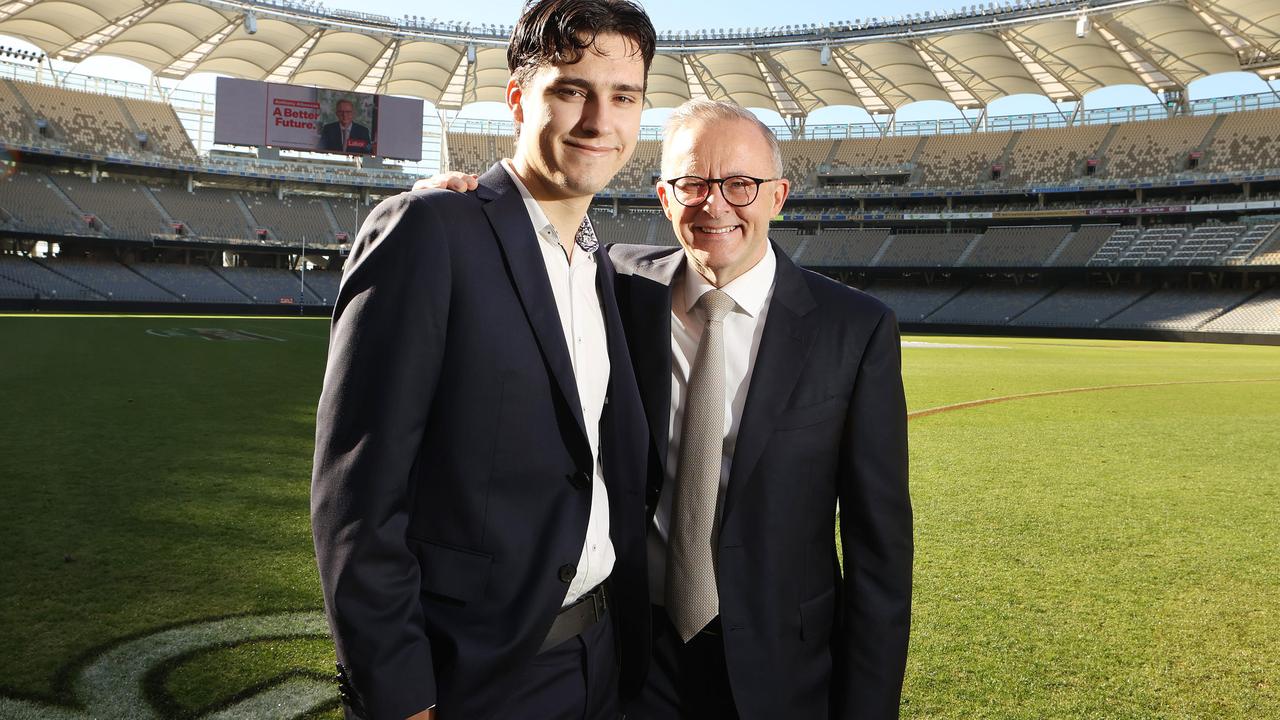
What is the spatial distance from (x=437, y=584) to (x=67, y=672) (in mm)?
2568

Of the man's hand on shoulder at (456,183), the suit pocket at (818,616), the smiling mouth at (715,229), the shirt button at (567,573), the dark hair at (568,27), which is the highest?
the dark hair at (568,27)

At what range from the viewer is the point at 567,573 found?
1921 mm

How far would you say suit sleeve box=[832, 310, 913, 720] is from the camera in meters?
2.34

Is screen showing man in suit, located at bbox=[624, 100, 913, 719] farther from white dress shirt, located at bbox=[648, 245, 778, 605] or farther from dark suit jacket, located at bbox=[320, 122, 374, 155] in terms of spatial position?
dark suit jacket, located at bbox=[320, 122, 374, 155]

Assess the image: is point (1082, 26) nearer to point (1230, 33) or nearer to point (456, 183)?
point (1230, 33)

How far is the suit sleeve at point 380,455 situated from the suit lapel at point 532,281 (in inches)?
7.4

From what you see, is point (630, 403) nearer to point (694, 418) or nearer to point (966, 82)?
point (694, 418)

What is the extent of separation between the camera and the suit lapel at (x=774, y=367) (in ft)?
7.55

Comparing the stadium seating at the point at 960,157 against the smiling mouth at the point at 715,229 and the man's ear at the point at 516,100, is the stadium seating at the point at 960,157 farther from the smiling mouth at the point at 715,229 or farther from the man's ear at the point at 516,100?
the man's ear at the point at 516,100

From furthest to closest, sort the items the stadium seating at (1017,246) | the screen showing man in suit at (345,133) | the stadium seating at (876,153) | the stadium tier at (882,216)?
the stadium seating at (876,153) < the screen showing man in suit at (345,133) < the stadium seating at (1017,246) < the stadium tier at (882,216)

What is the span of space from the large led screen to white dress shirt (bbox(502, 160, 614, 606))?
185 ft

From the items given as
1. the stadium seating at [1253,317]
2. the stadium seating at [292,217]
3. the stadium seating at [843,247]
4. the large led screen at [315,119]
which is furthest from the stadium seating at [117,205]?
the stadium seating at [1253,317]

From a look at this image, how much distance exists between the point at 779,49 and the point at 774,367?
1943 inches

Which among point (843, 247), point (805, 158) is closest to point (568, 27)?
point (843, 247)
